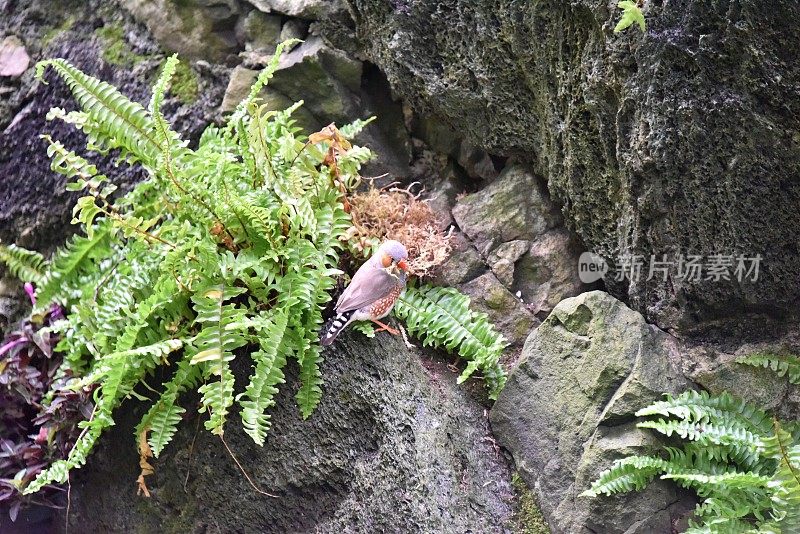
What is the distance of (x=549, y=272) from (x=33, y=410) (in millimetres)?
2636

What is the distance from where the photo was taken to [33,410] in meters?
3.38

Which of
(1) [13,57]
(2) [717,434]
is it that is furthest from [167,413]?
(1) [13,57]

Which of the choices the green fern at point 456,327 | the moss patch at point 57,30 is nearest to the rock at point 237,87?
the moss patch at point 57,30

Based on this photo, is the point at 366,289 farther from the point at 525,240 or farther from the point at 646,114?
the point at 646,114

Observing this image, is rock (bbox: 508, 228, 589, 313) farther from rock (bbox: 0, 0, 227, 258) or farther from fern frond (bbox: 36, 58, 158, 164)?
rock (bbox: 0, 0, 227, 258)

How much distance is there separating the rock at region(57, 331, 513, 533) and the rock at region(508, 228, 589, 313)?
762 millimetres

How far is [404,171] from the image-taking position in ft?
12.9

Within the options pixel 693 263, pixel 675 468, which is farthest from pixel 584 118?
pixel 675 468

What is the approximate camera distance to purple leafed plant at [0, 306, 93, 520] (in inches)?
126

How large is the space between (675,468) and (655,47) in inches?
62.4

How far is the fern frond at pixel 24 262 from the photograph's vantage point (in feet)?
12.0

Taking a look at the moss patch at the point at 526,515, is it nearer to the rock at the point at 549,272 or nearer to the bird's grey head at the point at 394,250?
the rock at the point at 549,272

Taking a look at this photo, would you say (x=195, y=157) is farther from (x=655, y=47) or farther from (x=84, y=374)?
(x=655, y=47)

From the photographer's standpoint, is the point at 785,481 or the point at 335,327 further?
the point at 335,327
